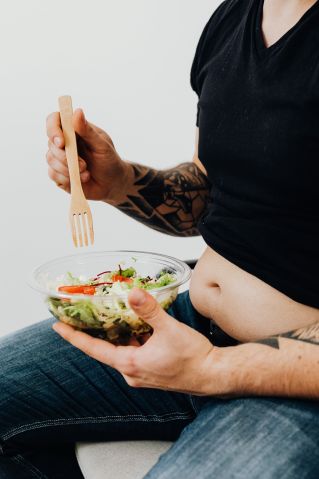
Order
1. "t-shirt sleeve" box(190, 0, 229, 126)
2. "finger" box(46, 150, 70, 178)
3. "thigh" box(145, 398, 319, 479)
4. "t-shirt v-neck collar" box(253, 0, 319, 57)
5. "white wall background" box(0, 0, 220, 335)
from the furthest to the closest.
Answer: "white wall background" box(0, 0, 220, 335), "t-shirt sleeve" box(190, 0, 229, 126), "finger" box(46, 150, 70, 178), "t-shirt v-neck collar" box(253, 0, 319, 57), "thigh" box(145, 398, 319, 479)

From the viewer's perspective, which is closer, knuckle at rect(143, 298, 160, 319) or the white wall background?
knuckle at rect(143, 298, 160, 319)

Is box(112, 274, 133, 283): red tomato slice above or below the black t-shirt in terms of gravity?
below

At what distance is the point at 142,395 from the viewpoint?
1.03m

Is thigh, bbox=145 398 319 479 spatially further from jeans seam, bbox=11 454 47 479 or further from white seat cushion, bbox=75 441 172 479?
jeans seam, bbox=11 454 47 479

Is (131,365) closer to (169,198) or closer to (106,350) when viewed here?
(106,350)

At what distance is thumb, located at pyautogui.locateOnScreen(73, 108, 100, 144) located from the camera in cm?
104

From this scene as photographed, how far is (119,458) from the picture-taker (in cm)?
96

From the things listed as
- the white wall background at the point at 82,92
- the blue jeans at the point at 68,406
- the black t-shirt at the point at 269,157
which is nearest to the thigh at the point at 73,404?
the blue jeans at the point at 68,406

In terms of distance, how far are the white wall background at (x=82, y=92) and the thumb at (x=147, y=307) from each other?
136 centimetres

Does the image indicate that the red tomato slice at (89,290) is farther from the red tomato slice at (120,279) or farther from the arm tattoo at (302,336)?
the arm tattoo at (302,336)

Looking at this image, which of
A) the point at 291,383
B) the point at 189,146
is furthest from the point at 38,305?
the point at 291,383

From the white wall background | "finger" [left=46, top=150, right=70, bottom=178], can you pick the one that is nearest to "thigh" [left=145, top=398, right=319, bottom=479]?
"finger" [left=46, top=150, right=70, bottom=178]

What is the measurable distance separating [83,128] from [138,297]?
45 cm

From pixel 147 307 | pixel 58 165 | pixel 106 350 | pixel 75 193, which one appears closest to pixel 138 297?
pixel 147 307
